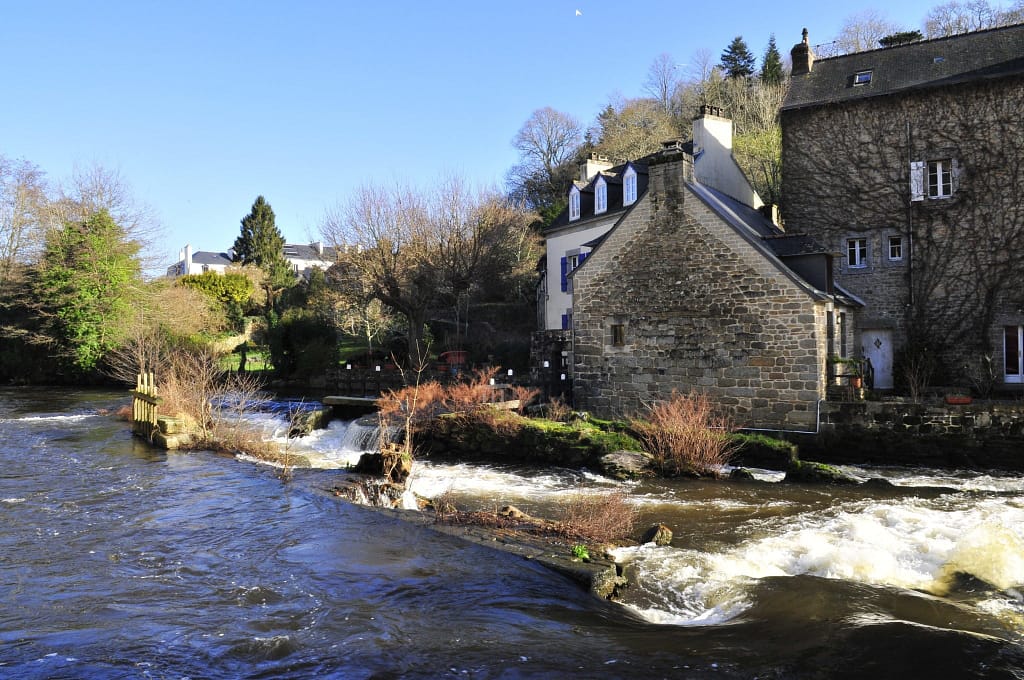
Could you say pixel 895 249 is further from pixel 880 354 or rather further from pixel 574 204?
pixel 574 204

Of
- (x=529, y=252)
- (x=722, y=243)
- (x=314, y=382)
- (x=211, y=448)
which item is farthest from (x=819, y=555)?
(x=529, y=252)

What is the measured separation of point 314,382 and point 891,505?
25.9m

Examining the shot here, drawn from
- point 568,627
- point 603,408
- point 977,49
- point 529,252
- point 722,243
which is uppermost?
point 977,49

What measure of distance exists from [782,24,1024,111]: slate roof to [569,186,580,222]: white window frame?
846cm

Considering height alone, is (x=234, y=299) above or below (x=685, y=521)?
above

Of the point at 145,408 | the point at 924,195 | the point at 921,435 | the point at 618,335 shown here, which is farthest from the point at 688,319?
the point at 145,408

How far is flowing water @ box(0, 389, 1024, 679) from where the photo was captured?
596cm

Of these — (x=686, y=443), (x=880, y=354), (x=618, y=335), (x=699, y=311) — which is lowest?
(x=686, y=443)

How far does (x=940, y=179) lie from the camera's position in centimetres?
2128

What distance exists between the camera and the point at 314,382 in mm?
32438

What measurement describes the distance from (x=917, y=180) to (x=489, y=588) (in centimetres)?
2014

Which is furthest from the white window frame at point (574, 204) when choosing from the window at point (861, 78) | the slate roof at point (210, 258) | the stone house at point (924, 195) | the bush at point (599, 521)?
the slate roof at point (210, 258)

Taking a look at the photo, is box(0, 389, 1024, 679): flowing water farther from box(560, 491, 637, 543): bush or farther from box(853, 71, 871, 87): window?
box(853, 71, 871, 87): window

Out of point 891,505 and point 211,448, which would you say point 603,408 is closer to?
point 891,505
